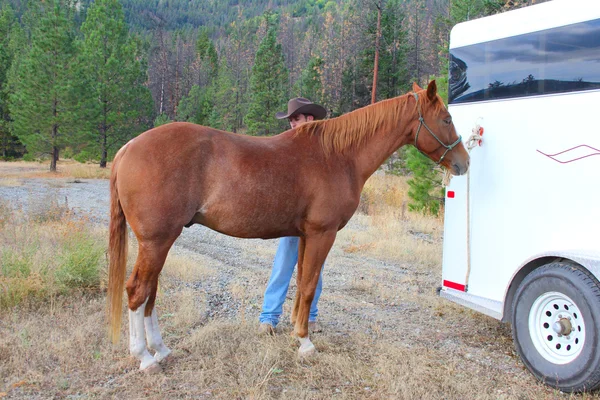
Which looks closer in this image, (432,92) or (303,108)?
(432,92)

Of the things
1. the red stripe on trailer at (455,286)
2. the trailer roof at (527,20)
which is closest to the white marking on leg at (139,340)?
the red stripe on trailer at (455,286)

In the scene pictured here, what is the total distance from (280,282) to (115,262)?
157cm

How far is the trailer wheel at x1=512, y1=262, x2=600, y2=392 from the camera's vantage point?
3076 millimetres

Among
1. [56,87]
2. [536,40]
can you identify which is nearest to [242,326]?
[536,40]

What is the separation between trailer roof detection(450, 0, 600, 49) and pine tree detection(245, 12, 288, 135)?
89.5 ft

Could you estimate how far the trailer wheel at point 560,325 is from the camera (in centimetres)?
308

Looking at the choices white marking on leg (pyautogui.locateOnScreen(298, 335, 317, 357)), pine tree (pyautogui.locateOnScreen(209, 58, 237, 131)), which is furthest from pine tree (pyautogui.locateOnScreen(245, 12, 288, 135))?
white marking on leg (pyautogui.locateOnScreen(298, 335, 317, 357))

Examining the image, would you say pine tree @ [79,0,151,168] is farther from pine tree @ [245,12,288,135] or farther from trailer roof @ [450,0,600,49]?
trailer roof @ [450,0,600,49]

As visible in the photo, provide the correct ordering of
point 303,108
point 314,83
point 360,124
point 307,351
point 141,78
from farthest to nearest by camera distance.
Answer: point 314,83 → point 141,78 → point 303,108 → point 360,124 → point 307,351

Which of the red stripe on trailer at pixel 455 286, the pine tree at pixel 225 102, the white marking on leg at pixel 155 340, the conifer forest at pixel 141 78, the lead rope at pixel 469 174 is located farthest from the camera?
the pine tree at pixel 225 102

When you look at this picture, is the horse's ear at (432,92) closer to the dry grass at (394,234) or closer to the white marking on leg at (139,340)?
the white marking on leg at (139,340)

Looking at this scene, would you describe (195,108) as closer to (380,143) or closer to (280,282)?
(280,282)

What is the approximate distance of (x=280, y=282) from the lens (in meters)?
4.35

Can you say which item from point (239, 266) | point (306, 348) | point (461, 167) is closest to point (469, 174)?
point (461, 167)
